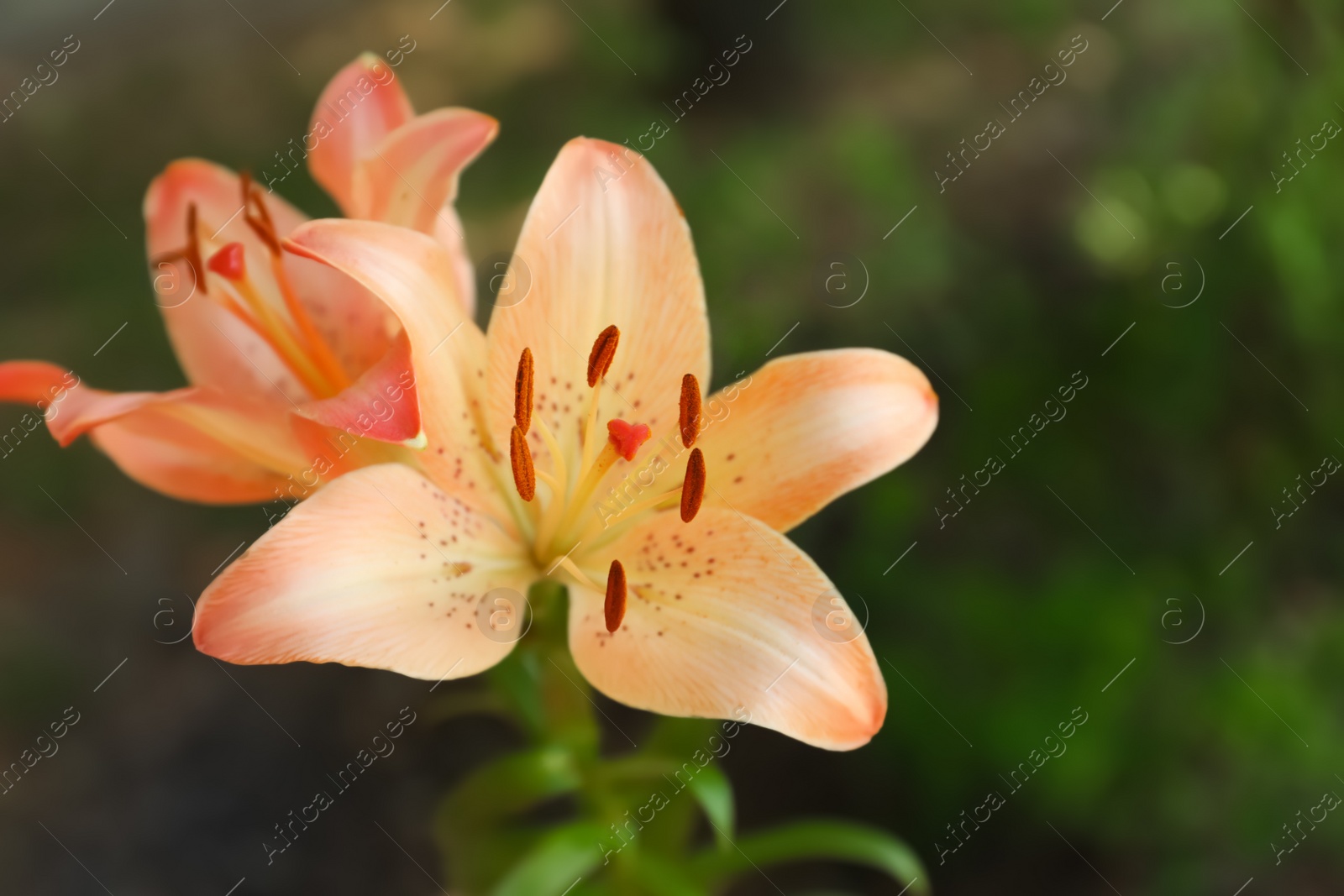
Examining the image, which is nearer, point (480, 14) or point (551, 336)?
point (551, 336)

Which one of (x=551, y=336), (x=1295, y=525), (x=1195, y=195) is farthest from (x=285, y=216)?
(x=1295, y=525)

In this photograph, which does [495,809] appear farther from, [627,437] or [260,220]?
[260,220]

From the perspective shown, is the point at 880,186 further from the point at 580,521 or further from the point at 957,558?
the point at 580,521

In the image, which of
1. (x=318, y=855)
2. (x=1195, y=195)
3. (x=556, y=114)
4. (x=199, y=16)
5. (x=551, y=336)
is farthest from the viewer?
(x=199, y=16)

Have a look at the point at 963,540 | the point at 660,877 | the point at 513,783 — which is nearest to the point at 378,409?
the point at 513,783

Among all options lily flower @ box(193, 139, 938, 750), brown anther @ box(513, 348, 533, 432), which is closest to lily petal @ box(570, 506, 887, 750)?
lily flower @ box(193, 139, 938, 750)
